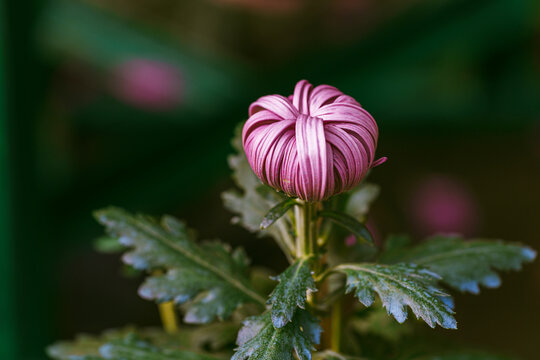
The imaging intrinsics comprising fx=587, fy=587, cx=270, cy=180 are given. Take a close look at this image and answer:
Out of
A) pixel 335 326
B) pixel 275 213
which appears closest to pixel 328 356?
pixel 335 326

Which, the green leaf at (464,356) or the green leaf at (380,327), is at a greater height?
the green leaf at (380,327)

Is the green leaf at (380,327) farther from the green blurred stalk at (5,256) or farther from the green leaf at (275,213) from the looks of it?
the green blurred stalk at (5,256)

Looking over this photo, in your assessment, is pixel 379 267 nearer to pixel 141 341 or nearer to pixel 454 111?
pixel 141 341

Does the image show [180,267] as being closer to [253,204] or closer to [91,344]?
[253,204]

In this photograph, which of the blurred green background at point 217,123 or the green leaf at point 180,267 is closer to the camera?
the green leaf at point 180,267

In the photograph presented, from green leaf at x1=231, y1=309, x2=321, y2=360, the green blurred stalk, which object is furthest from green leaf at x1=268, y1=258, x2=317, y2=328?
the green blurred stalk

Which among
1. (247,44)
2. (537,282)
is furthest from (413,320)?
(247,44)

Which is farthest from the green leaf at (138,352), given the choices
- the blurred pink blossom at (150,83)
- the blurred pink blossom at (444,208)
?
the blurred pink blossom at (444,208)
